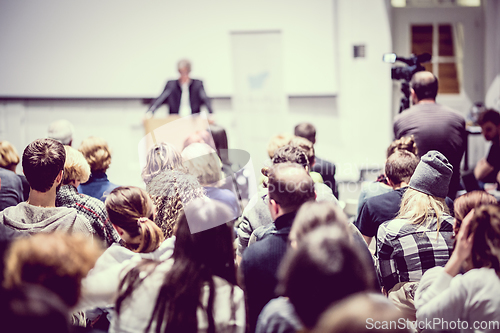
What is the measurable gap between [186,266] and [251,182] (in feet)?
4.92

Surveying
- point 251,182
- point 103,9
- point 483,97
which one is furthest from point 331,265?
point 103,9

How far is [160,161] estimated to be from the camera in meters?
2.08

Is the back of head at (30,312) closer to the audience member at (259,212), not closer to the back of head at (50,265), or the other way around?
the back of head at (50,265)

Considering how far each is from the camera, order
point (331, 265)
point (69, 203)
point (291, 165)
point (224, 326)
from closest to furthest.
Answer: point (331, 265) → point (224, 326) → point (291, 165) → point (69, 203)

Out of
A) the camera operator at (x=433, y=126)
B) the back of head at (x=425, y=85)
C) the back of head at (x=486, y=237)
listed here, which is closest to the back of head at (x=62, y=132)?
the camera operator at (x=433, y=126)

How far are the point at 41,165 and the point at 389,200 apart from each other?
1514 mm

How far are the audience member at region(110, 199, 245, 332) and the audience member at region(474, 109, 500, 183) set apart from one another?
3034 mm

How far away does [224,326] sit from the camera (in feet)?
4.10

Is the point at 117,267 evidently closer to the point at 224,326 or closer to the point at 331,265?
the point at 224,326

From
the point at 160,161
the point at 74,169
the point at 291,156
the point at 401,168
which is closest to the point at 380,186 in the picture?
the point at 401,168

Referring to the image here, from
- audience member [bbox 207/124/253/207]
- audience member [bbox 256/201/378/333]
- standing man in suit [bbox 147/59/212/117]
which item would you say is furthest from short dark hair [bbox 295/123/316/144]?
standing man in suit [bbox 147/59/212/117]

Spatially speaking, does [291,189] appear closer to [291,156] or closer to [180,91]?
[291,156]

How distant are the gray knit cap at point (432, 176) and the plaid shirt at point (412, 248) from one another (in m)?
0.12

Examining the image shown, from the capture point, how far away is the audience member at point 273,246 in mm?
1445
